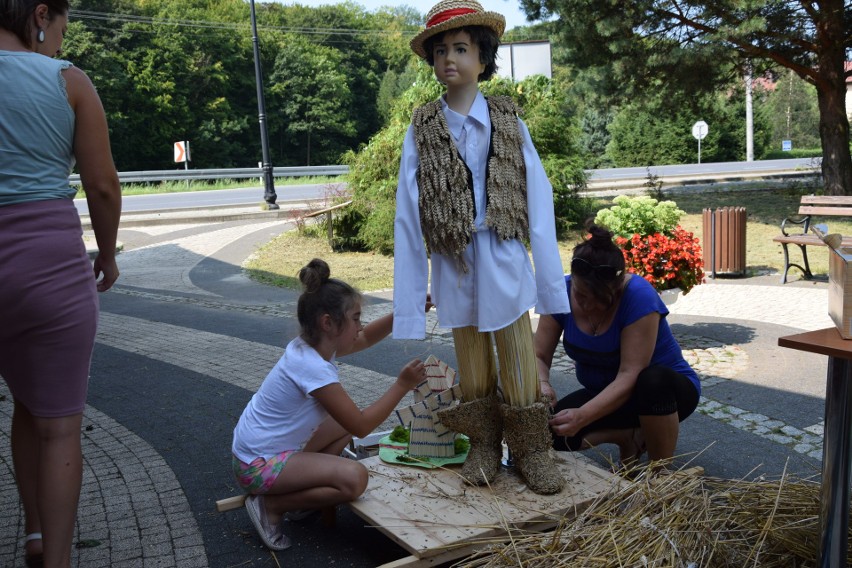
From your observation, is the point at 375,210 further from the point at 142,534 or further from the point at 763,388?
the point at 142,534

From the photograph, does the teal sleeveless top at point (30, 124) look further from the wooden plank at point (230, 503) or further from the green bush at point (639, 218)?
the green bush at point (639, 218)

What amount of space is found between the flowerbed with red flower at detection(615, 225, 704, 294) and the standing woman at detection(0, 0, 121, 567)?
4.69m

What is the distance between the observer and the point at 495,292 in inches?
127

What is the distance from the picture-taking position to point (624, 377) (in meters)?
3.57

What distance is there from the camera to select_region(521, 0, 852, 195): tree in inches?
597

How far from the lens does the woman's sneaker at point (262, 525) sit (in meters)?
3.29

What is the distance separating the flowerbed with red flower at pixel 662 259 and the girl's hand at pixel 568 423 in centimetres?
331

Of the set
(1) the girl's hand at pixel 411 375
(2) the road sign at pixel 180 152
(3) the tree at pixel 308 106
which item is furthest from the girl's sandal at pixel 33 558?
(3) the tree at pixel 308 106

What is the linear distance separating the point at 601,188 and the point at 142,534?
71.1 feet

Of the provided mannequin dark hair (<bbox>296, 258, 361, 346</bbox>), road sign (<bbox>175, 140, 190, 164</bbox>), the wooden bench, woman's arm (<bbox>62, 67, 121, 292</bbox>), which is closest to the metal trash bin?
the wooden bench

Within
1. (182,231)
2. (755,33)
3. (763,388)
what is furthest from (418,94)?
(763,388)

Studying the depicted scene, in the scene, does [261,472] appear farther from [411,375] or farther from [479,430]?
[479,430]

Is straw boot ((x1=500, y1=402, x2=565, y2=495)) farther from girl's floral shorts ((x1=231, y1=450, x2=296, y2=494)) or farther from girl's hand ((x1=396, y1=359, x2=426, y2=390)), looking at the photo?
girl's floral shorts ((x1=231, y1=450, x2=296, y2=494))

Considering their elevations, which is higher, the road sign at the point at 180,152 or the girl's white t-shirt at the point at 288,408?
the road sign at the point at 180,152
